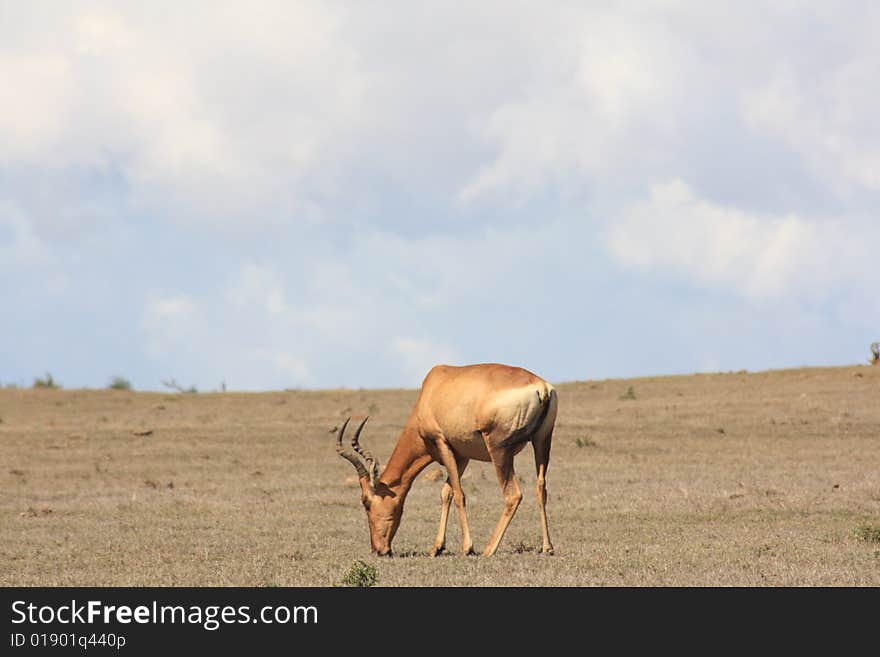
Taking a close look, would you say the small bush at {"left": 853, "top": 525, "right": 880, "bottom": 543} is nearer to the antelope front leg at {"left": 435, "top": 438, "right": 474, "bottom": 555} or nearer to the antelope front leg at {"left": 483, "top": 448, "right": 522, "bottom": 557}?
the antelope front leg at {"left": 483, "top": 448, "right": 522, "bottom": 557}

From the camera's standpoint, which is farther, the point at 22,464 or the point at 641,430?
the point at 641,430

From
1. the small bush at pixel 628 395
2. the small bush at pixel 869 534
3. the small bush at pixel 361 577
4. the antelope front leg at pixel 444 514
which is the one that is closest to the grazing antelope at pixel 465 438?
the antelope front leg at pixel 444 514

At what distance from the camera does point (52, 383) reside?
55.9 meters

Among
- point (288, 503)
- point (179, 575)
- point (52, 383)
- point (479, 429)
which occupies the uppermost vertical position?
point (52, 383)

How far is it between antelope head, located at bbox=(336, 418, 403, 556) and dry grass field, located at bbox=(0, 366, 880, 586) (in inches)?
9.9

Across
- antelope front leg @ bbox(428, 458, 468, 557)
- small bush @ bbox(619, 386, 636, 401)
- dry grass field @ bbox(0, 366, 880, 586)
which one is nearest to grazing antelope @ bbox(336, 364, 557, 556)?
antelope front leg @ bbox(428, 458, 468, 557)

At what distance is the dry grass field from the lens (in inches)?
578

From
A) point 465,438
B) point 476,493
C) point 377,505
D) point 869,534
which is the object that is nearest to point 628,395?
point 476,493

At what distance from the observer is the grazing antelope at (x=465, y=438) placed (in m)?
15.5

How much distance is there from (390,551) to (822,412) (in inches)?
941
